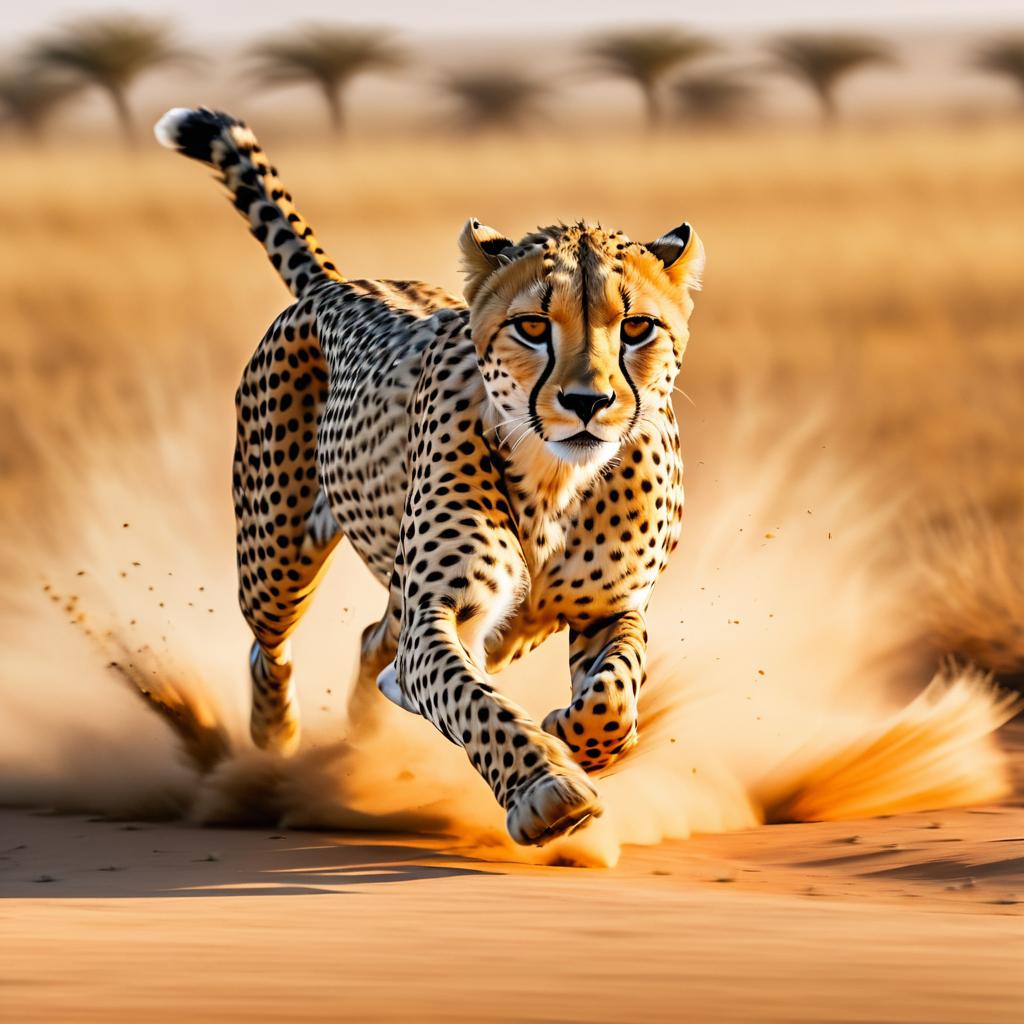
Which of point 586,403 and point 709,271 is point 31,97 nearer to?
point 709,271

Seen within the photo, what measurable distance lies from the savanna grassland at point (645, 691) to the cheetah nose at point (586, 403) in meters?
0.85

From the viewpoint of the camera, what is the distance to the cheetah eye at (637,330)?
394 centimetres

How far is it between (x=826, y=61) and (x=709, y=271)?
50.0 feet

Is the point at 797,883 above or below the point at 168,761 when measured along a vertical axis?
below

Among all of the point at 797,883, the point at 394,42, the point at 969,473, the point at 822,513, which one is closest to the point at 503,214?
the point at 969,473

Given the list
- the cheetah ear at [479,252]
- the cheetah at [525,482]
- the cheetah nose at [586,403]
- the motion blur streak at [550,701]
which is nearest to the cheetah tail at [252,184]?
the cheetah at [525,482]

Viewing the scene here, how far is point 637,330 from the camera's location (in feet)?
13.0

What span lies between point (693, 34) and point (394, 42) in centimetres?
403

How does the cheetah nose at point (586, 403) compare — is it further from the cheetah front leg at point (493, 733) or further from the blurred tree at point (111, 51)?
the blurred tree at point (111, 51)

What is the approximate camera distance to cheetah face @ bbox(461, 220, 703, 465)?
3.86m

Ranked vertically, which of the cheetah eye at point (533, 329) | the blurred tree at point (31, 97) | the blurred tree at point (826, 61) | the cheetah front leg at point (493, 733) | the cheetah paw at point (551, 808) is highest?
the blurred tree at point (826, 61)

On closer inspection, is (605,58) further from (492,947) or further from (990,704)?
(492,947)

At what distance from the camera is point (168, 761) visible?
18.7 ft

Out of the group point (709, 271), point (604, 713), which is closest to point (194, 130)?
point (604, 713)
